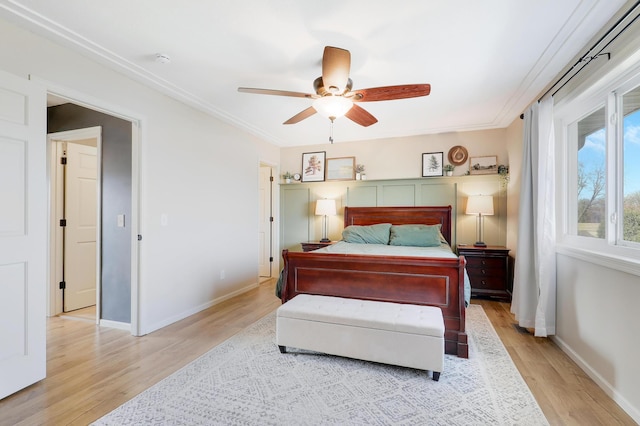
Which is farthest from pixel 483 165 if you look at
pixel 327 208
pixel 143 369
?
pixel 143 369

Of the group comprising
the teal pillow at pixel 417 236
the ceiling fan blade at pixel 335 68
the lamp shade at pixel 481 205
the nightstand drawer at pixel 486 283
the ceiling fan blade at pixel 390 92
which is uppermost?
the ceiling fan blade at pixel 335 68

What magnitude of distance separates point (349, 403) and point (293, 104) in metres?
3.09

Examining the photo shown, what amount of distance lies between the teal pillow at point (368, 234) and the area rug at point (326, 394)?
80.4 inches

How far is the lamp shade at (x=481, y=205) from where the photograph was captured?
4133 mm

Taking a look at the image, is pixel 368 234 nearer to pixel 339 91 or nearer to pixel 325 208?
pixel 325 208

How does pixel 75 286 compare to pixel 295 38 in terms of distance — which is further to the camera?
pixel 75 286

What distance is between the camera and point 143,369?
2322 millimetres

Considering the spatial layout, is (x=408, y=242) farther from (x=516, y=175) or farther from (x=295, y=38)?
(x=295, y=38)

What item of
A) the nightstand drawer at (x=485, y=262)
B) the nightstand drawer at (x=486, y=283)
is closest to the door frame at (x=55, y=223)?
the nightstand drawer at (x=485, y=262)

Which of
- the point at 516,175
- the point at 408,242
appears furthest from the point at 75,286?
the point at 516,175

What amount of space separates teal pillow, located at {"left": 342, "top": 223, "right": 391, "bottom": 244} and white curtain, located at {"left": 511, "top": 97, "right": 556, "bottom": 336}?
172 cm

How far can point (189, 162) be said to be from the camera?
356 centimetres

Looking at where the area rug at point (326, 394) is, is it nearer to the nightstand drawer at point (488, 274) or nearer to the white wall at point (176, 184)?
the white wall at point (176, 184)

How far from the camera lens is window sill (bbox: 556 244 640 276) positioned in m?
1.76
